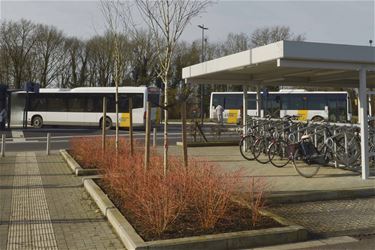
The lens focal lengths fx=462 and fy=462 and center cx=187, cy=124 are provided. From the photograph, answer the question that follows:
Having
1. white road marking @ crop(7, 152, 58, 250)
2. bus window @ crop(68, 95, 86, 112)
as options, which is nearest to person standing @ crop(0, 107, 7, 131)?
bus window @ crop(68, 95, 86, 112)

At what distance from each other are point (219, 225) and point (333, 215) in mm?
2308

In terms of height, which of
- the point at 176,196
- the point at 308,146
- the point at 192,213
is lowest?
the point at 192,213

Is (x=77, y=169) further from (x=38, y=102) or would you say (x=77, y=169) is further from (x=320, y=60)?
(x=38, y=102)

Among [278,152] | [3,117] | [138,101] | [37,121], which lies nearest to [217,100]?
[138,101]

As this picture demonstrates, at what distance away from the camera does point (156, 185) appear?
21.8ft

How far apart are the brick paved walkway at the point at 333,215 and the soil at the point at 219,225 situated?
0.79 m

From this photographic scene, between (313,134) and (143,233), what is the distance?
788 cm

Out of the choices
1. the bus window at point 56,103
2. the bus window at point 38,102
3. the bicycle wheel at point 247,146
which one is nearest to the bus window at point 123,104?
the bus window at point 56,103

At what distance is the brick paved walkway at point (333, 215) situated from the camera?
21.8 ft

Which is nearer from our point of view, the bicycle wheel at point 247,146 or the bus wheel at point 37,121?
the bicycle wheel at point 247,146

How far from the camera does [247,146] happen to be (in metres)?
14.9

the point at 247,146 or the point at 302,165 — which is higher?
the point at 247,146

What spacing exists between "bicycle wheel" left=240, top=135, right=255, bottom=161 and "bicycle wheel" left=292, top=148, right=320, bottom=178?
276 centimetres

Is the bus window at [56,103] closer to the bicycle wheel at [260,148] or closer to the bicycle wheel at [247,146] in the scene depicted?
the bicycle wheel at [247,146]
